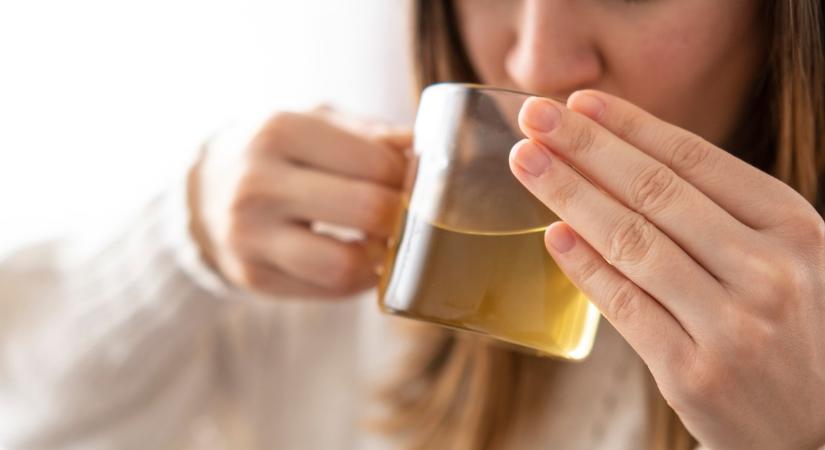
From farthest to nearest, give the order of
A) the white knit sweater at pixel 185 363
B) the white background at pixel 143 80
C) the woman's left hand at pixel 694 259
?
the white background at pixel 143 80, the white knit sweater at pixel 185 363, the woman's left hand at pixel 694 259

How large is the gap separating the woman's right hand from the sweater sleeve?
124 millimetres

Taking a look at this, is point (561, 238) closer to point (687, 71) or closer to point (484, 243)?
point (484, 243)

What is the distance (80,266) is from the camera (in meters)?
1.21

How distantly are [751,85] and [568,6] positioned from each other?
24cm

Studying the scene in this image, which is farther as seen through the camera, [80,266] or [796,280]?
[80,266]

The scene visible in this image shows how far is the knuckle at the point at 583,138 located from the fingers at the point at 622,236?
0.06ft

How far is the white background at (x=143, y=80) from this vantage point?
4.43ft

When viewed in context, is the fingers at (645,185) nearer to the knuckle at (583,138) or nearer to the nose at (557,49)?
the knuckle at (583,138)

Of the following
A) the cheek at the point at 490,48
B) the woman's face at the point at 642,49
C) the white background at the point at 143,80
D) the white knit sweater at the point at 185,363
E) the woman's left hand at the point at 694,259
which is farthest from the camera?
the white background at the point at 143,80

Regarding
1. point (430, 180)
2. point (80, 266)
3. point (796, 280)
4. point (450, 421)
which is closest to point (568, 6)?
point (430, 180)

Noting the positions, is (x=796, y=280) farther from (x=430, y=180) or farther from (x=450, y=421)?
(x=450, y=421)

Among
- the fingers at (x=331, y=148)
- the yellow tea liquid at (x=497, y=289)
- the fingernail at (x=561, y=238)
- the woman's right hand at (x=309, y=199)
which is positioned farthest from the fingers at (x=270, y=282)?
the fingernail at (x=561, y=238)

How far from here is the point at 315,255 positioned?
3.18ft

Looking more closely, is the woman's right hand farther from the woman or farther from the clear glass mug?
the clear glass mug
